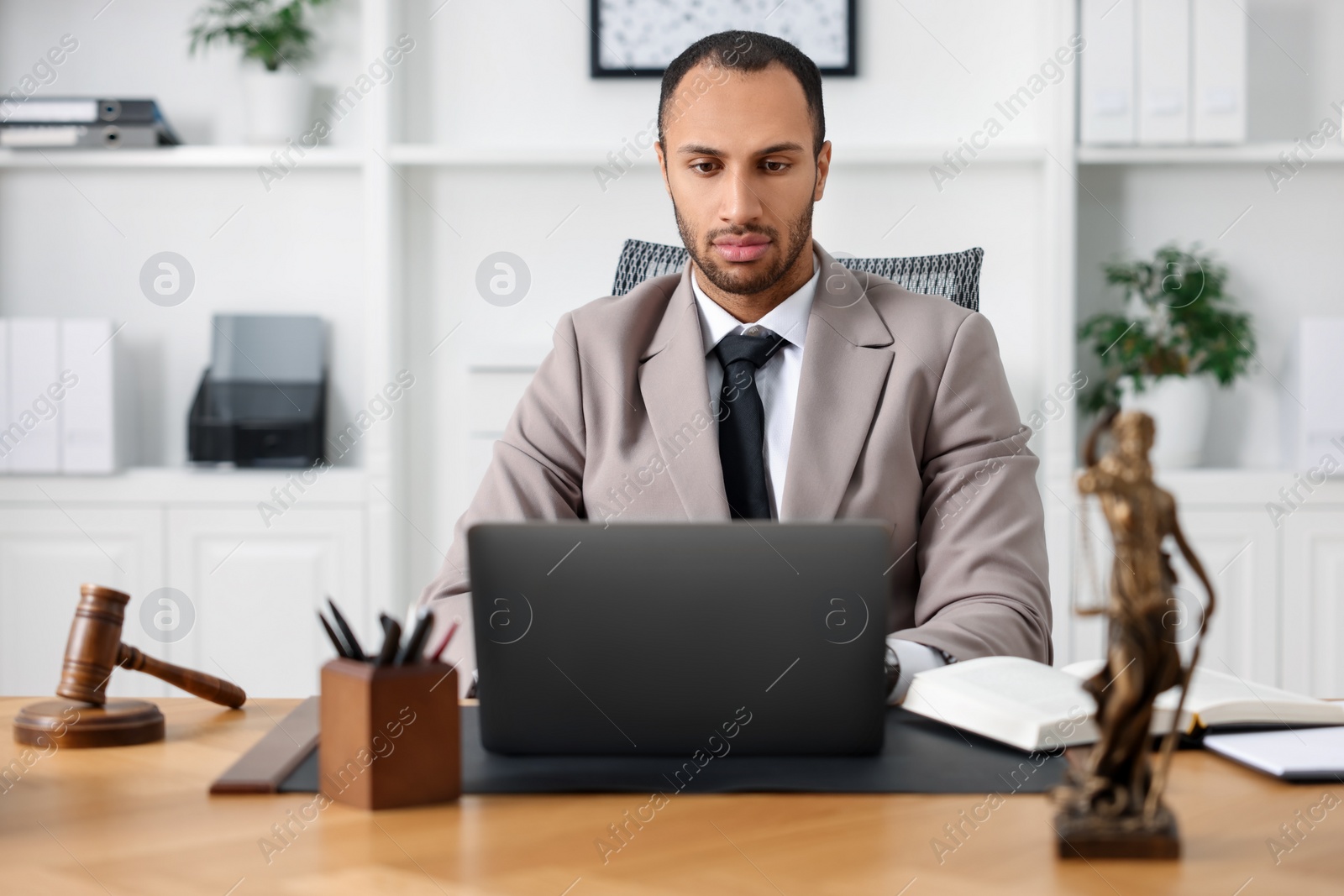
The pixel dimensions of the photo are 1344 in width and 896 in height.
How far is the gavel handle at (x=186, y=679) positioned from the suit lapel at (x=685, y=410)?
22.6 inches

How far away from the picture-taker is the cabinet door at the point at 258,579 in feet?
8.85

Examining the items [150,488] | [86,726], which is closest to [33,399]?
[150,488]

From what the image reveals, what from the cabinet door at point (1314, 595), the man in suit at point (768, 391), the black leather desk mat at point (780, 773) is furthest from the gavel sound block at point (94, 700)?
the cabinet door at point (1314, 595)

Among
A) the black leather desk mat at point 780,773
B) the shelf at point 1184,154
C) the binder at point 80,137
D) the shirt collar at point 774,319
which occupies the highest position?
the binder at point 80,137

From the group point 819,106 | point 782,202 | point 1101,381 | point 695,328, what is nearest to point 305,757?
point 695,328

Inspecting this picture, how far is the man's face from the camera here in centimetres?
153

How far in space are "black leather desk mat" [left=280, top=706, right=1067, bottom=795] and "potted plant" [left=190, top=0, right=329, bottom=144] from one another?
2271 mm

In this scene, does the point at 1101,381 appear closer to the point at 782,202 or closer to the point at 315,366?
the point at 782,202

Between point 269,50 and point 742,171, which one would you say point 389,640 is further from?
point 269,50

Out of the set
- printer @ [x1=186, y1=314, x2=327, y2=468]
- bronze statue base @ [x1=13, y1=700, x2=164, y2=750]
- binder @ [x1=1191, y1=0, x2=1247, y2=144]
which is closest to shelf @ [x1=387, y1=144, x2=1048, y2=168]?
binder @ [x1=1191, y1=0, x2=1247, y2=144]

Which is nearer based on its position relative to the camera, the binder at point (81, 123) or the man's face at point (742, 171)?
the man's face at point (742, 171)

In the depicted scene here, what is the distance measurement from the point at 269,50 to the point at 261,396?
33.1 inches

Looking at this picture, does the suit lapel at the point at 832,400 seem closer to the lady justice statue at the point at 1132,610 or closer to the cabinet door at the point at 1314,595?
the lady justice statue at the point at 1132,610

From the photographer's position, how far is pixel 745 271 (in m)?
1.56
